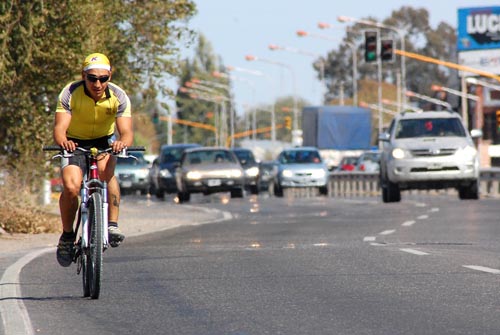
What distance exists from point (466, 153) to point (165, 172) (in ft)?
54.9

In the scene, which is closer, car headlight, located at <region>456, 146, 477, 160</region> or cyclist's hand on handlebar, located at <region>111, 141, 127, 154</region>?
cyclist's hand on handlebar, located at <region>111, 141, 127, 154</region>

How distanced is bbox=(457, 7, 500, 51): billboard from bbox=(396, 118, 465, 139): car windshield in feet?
253

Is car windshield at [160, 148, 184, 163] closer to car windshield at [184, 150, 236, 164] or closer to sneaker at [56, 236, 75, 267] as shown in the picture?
car windshield at [184, 150, 236, 164]

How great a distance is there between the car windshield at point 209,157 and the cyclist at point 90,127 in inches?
1248

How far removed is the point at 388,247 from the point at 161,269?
364 cm

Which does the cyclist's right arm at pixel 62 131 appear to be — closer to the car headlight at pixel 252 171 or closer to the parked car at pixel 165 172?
the parked car at pixel 165 172

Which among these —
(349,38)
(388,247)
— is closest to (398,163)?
(388,247)

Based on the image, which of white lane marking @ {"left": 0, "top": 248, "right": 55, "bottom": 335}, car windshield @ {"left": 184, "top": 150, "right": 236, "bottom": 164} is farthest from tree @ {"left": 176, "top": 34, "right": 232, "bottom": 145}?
white lane marking @ {"left": 0, "top": 248, "right": 55, "bottom": 335}

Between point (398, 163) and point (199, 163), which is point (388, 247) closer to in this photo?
point (398, 163)

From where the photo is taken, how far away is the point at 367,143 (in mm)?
72812

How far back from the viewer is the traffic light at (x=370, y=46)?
49031 mm

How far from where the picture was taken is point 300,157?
158 ft

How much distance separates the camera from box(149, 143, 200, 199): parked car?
47.3m

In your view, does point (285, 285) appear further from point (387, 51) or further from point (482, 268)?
point (387, 51)
